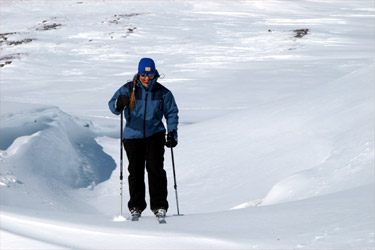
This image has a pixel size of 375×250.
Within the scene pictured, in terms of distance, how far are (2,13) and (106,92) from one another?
30.7m

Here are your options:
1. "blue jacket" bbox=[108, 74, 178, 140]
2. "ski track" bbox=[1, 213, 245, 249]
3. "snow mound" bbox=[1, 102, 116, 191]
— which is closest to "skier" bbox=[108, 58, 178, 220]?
"blue jacket" bbox=[108, 74, 178, 140]

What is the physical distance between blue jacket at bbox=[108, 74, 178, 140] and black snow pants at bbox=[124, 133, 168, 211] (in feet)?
0.27

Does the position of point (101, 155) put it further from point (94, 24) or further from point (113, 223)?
point (94, 24)

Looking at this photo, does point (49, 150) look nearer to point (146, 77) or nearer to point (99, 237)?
point (146, 77)

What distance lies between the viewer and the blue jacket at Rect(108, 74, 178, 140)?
16.3ft

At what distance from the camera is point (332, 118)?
865 centimetres

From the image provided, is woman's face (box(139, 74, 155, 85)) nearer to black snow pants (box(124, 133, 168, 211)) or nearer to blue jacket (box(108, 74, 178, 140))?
blue jacket (box(108, 74, 178, 140))

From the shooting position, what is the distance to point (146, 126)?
504cm

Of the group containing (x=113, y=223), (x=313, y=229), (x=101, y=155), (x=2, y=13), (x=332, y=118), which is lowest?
(x=2, y=13)

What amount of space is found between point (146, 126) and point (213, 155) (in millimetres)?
4639

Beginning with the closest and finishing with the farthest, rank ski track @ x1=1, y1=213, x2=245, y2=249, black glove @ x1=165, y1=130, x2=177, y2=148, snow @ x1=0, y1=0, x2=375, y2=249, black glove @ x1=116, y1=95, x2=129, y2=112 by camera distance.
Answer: ski track @ x1=1, y1=213, x2=245, y2=249 < snow @ x1=0, y1=0, x2=375, y2=249 < black glove @ x1=116, y1=95, x2=129, y2=112 < black glove @ x1=165, y1=130, x2=177, y2=148

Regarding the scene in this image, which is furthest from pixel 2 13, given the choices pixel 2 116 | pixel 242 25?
pixel 2 116

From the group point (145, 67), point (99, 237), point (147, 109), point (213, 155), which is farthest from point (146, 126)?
point (213, 155)

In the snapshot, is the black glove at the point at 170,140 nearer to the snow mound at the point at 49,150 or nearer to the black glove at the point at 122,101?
the black glove at the point at 122,101
